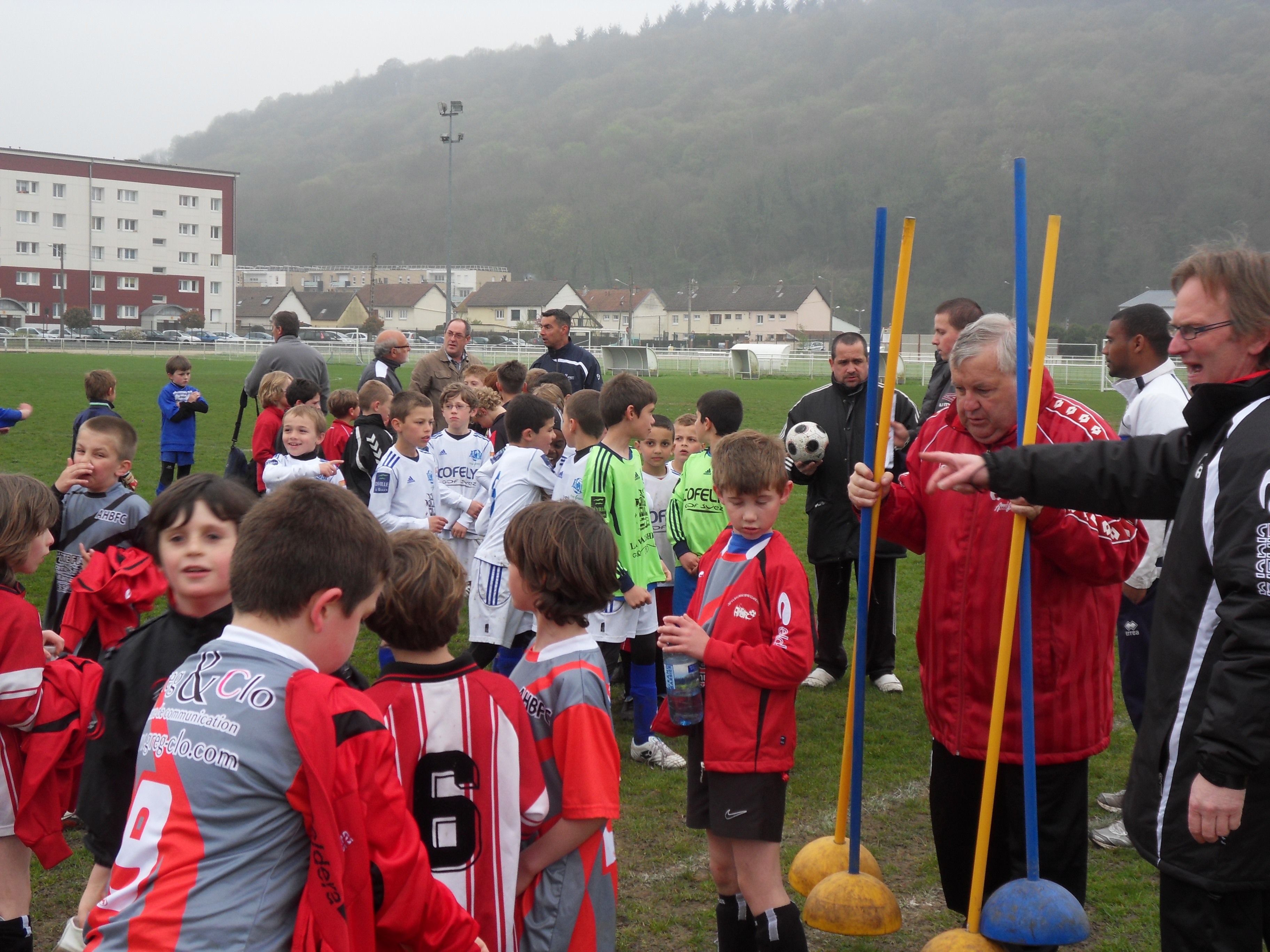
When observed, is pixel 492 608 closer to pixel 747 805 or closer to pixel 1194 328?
pixel 747 805

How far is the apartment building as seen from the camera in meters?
84.4

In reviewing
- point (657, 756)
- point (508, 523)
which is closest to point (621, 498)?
point (508, 523)

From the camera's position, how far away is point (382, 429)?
7.15m

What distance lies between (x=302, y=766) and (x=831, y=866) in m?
2.21

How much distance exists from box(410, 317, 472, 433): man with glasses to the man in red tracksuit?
6.10 m

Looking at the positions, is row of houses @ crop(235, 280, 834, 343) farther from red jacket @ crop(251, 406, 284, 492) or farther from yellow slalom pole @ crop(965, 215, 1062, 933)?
yellow slalom pole @ crop(965, 215, 1062, 933)

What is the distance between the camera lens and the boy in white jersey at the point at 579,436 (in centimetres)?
546

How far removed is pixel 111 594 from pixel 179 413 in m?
8.38

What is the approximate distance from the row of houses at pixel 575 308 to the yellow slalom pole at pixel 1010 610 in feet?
317

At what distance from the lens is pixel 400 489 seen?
652 cm

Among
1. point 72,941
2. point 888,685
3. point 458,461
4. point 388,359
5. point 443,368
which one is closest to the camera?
point 72,941

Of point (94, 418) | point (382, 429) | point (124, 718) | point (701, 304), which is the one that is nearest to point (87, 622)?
point (94, 418)

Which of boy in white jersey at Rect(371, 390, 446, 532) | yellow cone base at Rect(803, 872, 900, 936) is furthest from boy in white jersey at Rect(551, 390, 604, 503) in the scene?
yellow cone base at Rect(803, 872, 900, 936)

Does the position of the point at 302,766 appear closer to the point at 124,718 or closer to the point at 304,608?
the point at 304,608
